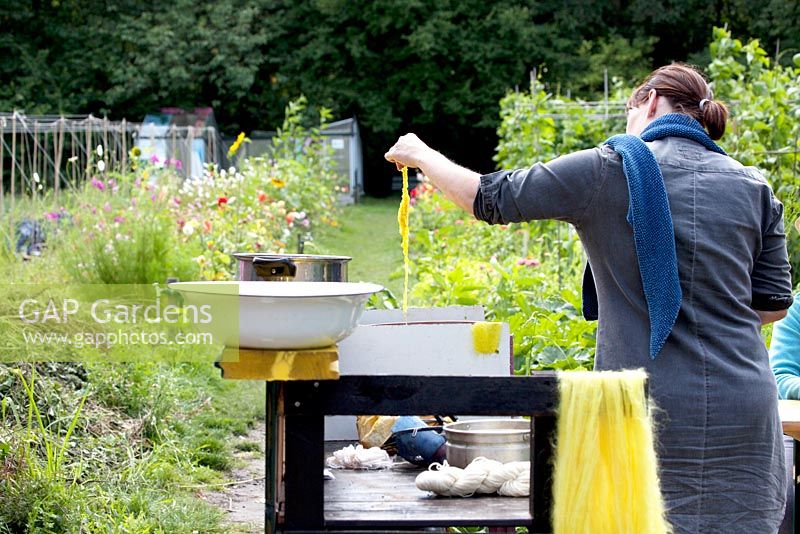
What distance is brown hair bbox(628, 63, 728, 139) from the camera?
2.36 m

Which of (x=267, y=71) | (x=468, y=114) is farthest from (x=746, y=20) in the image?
(x=267, y=71)

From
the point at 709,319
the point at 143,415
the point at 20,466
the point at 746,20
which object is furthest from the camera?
the point at 746,20

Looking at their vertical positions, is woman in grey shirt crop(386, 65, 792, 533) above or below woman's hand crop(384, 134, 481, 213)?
below

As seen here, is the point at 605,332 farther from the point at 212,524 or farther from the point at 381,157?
the point at 381,157

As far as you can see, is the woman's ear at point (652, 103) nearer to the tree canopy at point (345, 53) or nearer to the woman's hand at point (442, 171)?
the woman's hand at point (442, 171)

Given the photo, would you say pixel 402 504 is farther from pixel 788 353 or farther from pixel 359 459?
pixel 788 353

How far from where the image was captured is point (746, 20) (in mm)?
26062

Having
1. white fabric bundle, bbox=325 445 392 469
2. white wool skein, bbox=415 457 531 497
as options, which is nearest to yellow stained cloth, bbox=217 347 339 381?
white wool skein, bbox=415 457 531 497

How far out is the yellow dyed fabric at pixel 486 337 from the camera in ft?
9.02

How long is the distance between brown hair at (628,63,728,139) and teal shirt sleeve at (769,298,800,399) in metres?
0.90

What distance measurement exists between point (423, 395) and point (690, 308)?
58 cm

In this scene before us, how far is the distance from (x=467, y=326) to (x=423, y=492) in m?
0.46

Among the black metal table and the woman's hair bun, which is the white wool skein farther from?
the woman's hair bun

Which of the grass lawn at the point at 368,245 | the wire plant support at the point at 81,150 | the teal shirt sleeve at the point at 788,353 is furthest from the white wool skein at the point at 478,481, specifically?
the grass lawn at the point at 368,245
